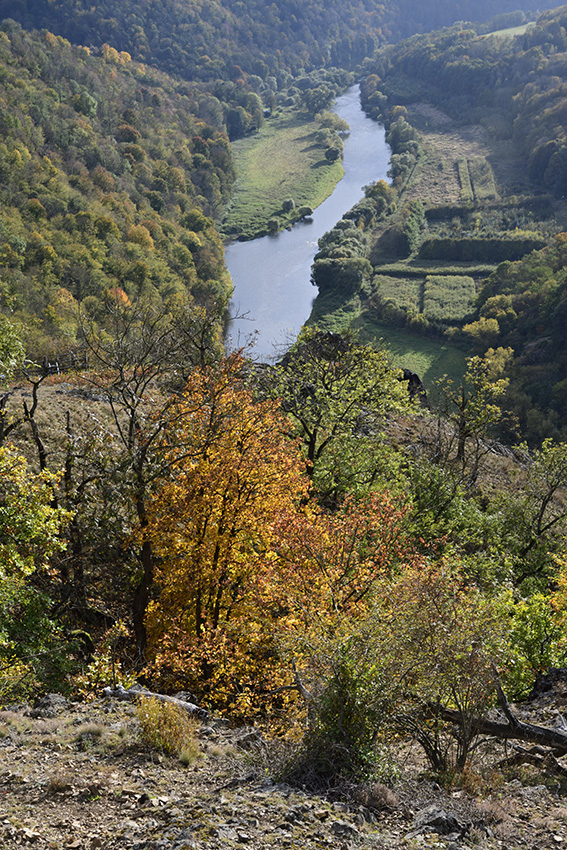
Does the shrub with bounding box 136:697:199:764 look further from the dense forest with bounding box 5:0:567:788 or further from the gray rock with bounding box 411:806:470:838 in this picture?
the gray rock with bounding box 411:806:470:838

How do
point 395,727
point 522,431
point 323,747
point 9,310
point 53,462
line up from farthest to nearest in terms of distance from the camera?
point 522,431
point 9,310
point 53,462
point 395,727
point 323,747

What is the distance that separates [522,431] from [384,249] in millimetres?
79074

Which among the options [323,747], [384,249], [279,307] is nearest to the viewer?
[323,747]

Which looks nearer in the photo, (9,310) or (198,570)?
(198,570)

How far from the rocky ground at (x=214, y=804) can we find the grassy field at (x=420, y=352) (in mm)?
95396

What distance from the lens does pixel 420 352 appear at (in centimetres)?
11788

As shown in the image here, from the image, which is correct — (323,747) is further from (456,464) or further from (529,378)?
(529,378)

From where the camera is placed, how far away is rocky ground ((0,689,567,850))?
9.44 m

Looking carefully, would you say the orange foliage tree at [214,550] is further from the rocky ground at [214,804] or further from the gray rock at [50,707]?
the rocky ground at [214,804]

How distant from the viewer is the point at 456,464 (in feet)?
151

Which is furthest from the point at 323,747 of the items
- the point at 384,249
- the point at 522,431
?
the point at 384,249

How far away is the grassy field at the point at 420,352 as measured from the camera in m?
111

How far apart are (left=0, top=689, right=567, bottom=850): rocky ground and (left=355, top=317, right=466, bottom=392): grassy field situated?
95396 millimetres

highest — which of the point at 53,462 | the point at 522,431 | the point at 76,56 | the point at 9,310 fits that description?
the point at 76,56
